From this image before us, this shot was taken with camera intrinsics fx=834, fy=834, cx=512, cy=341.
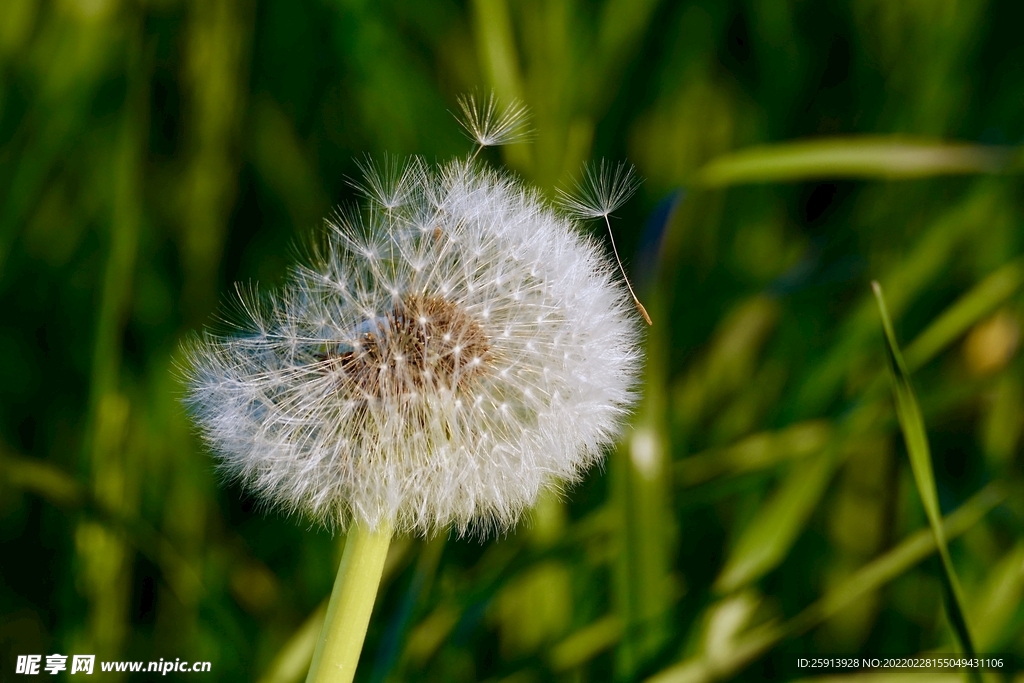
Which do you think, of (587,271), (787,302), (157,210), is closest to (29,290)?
(157,210)

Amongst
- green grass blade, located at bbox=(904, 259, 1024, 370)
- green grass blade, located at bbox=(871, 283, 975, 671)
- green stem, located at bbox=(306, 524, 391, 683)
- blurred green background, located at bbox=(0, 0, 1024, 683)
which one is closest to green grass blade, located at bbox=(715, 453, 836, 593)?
blurred green background, located at bbox=(0, 0, 1024, 683)

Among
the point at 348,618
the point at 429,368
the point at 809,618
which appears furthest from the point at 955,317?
the point at 348,618

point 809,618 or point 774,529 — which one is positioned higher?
point 774,529

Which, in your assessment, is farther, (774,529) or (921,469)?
(774,529)

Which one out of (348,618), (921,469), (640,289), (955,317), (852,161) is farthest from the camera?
(955,317)

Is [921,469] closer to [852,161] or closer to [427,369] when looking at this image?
[427,369]

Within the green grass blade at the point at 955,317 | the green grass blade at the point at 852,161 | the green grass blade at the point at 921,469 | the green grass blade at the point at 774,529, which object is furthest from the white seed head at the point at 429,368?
the green grass blade at the point at 955,317

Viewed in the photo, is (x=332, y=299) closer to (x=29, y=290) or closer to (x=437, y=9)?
(x=29, y=290)
